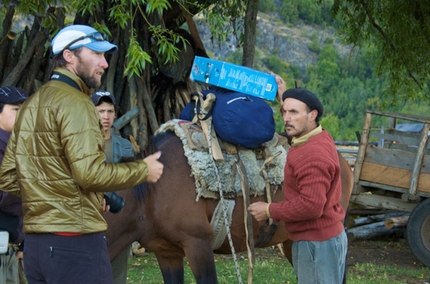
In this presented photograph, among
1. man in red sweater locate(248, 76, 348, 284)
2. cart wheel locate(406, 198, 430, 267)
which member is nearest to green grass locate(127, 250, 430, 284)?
cart wheel locate(406, 198, 430, 267)

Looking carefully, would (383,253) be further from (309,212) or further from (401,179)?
(309,212)

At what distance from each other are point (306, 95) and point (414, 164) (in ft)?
19.9

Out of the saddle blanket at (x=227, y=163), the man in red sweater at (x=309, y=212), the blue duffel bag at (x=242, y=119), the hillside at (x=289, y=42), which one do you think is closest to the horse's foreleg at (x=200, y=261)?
the saddle blanket at (x=227, y=163)

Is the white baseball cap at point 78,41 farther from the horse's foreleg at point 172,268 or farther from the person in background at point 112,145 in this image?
the horse's foreleg at point 172,268

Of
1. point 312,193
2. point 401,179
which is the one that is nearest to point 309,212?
point 312,193

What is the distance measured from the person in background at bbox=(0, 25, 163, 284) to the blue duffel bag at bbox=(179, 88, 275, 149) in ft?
6.68

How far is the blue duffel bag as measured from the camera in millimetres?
5137

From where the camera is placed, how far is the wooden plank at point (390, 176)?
9.57 m

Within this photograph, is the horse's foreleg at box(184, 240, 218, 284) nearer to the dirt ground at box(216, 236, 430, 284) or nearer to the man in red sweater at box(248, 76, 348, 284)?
the man in red sweater at box(248, 76, 348, 284)

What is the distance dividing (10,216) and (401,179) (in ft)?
22.9

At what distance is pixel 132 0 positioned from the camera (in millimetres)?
6410

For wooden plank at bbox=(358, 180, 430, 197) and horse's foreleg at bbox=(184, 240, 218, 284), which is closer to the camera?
horse's foreleg at bbox=(184, 240, 218, 284)

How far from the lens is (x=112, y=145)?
508 cm

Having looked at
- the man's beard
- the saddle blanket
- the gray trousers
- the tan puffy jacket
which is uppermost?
the man's beard
